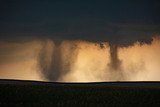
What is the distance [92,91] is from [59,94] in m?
5.70

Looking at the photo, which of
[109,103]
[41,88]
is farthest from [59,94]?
[109,103]

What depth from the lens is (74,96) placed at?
8719 cm

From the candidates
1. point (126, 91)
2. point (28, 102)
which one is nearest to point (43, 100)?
point (28, 102)

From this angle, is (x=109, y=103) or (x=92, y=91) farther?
(x=92, y=91)

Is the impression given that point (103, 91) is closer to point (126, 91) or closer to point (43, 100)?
point (126, 91)

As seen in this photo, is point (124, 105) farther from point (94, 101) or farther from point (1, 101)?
point (1, 101)

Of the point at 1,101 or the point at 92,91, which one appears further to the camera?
the point at 92,91

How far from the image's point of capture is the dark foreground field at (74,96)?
268 ft

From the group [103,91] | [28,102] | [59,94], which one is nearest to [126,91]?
[103,91]

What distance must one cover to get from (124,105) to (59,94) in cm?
1143

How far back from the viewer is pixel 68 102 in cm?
8212

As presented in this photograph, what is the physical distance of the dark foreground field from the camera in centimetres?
8162

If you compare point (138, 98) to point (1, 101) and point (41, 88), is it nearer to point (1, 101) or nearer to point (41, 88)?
point (41, 88)

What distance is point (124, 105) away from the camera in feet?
270
